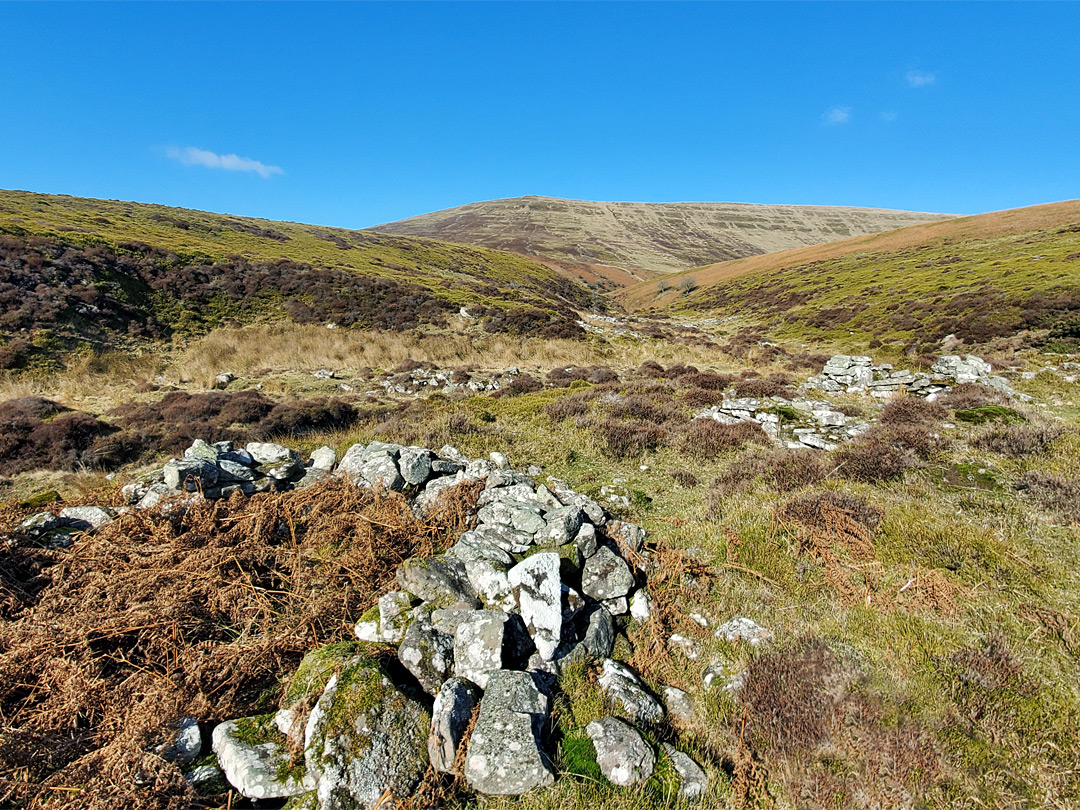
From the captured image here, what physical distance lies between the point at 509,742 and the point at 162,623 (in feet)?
11.1

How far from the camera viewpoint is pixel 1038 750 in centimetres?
290

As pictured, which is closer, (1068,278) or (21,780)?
(21,780)

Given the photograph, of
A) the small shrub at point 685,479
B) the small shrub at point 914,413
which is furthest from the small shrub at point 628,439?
the small shrub at point 914,413

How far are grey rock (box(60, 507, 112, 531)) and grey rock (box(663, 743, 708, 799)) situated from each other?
665 cm

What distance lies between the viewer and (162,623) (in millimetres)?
3879

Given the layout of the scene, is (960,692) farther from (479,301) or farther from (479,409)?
(479,301)

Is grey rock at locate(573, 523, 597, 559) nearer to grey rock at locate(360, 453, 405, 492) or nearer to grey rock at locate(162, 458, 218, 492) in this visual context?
grey rock at locate(360, 453, 405, 492)

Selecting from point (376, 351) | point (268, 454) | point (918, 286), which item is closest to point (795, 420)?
point (268, 454)

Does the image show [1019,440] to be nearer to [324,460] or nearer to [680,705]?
[680,705]

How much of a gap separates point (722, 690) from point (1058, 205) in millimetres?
98902

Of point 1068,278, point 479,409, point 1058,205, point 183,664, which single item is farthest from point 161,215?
point 1058,205

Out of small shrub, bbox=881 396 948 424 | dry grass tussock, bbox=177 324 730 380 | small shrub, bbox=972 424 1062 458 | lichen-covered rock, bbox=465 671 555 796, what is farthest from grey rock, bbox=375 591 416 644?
dry grass tussock, bbox=177 324 730 380

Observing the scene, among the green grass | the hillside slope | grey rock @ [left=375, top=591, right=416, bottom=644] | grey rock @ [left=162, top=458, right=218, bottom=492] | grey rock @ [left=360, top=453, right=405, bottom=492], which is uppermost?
the hillside slope

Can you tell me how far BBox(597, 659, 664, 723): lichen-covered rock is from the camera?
11.3ft
